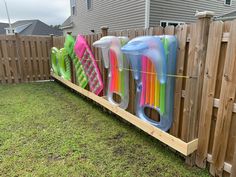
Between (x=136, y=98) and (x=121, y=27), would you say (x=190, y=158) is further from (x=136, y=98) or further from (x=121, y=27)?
(x=121, y=27)

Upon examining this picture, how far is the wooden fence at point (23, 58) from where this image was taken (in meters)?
6.36

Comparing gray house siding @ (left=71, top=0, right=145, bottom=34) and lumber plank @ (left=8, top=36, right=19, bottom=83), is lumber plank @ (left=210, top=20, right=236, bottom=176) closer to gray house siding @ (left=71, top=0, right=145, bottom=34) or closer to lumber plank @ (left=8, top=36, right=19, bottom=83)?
lumber plank @ (left=8, top=36, right=19, bottom=83)

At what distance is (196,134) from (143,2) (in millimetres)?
7922

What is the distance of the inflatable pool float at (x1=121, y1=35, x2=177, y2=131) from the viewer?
7.36 ft

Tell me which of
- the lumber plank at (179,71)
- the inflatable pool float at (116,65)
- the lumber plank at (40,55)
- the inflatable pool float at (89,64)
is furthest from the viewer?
the lumber plank at (40,55)

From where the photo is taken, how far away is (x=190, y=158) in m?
2.24

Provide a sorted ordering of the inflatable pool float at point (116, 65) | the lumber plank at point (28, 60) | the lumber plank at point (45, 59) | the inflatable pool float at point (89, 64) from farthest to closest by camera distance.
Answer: the lumber plank at point (45, 59), the lumber plank at point (28, 60), the inflatable pool float at point (89, 64), the inflatable pool float at point (116, 65)

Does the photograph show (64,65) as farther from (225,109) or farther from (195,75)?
(225,109)

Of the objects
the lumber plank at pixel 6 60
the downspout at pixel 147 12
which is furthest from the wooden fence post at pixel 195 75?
the downspout at pixel 147 12

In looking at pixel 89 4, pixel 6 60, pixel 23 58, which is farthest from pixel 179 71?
pixel 89 4

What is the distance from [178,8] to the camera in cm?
978

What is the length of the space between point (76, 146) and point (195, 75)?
1.76 meters

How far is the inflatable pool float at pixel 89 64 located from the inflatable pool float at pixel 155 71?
1.28 metres

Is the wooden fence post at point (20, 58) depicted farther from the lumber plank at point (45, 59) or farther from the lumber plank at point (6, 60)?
the lumber plank at point (45, 59)
